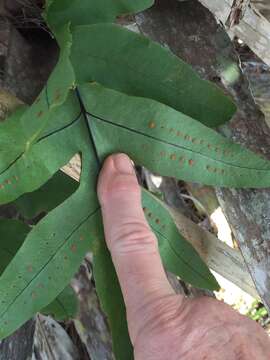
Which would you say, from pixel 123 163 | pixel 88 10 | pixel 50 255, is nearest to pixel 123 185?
pixel 123 163

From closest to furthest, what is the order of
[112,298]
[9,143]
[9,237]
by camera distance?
1. [9,143]
2. [112,298]
3. [9,237]

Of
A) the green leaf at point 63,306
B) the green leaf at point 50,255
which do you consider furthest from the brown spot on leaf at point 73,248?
the green leaf at point 63,306

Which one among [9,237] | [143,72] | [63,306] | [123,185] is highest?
[143,72]

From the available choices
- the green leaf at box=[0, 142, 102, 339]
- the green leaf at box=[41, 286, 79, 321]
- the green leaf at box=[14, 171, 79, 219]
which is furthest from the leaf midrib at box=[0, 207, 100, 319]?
the green leaf at box=[41, 286, 79, 321]

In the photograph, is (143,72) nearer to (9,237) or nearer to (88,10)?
(88,10)

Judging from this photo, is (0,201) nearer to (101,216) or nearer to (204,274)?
(101,216)

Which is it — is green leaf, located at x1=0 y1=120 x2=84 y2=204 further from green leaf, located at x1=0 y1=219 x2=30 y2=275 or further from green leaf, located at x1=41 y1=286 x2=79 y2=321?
green leaf, located at x1=41 y1=286 x2=79 y2=321
